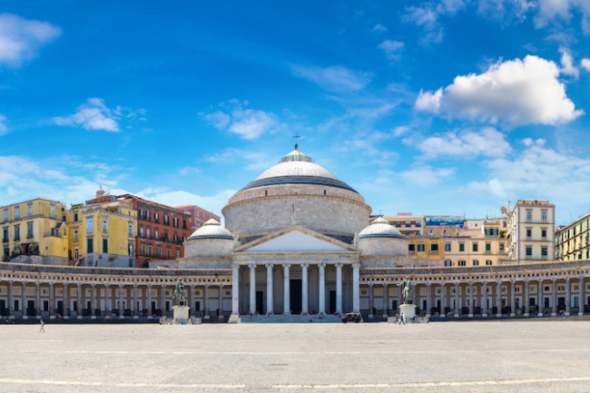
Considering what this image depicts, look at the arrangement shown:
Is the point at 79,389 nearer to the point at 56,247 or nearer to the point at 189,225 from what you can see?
the point at 56,247

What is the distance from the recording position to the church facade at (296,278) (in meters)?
73.2

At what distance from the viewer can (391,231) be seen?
87.6 meters

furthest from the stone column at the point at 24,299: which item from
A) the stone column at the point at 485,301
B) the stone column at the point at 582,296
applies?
the stone column at the point at 582,296

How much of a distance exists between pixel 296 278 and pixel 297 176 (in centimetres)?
1669

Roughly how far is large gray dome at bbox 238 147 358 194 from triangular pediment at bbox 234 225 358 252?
46.4ft

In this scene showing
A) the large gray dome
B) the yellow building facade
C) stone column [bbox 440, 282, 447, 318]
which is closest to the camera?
stone column [bbox 440, 282, 447, 318]

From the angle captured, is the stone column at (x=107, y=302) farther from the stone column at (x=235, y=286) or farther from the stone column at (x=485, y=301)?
the stone column at (x=485, y=301)

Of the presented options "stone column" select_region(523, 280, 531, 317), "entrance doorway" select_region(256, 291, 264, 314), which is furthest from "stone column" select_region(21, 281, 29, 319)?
"stone column" select_region(523, 280, 531, 317)

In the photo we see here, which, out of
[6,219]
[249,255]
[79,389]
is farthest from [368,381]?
[6,219]

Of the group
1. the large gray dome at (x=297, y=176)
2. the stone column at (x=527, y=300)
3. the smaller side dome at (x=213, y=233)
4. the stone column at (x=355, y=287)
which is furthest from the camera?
the large gray dome at (x=297, y=176)

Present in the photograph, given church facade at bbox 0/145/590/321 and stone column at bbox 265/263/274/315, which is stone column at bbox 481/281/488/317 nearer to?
church facade at bbox 0/145/590/321

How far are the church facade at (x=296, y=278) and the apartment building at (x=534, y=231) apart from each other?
9.18 meters

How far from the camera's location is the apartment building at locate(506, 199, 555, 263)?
8688cm

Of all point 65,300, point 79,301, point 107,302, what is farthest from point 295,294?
point 65,300
